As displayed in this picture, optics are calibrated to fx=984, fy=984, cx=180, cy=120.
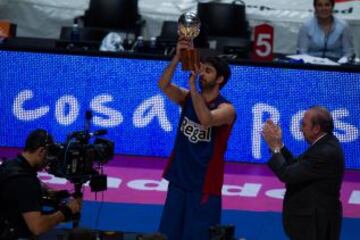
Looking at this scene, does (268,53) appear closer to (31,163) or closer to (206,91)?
(206,91)

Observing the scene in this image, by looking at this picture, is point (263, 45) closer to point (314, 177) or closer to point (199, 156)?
point (199, 156)

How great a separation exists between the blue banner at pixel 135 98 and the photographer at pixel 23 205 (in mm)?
2838

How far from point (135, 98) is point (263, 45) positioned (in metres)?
2.23

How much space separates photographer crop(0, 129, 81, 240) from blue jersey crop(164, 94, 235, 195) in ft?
2.92

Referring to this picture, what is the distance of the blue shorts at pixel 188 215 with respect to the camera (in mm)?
7320

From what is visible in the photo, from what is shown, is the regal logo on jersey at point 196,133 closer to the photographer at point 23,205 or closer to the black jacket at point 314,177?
the black jacket at point 314,177

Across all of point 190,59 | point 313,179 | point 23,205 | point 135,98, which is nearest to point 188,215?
point 313,179

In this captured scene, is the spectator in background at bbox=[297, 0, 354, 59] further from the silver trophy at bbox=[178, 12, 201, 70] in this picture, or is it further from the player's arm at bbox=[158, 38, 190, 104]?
the silver trophy at bbox=[178, 12, 201, 70]

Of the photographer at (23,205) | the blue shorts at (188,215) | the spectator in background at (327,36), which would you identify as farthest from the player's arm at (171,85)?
the spectator in background at (327,36)

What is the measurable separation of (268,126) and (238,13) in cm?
667

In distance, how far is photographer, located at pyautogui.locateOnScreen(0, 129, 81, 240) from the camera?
22.0 ft

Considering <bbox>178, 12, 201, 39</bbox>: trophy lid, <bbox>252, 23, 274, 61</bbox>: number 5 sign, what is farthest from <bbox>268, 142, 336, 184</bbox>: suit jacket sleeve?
<bbox>252, 23, 274, 61</bbox>: number 5 sign

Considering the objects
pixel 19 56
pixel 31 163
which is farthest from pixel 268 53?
pixel 31 163

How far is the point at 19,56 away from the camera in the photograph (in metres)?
9.79
